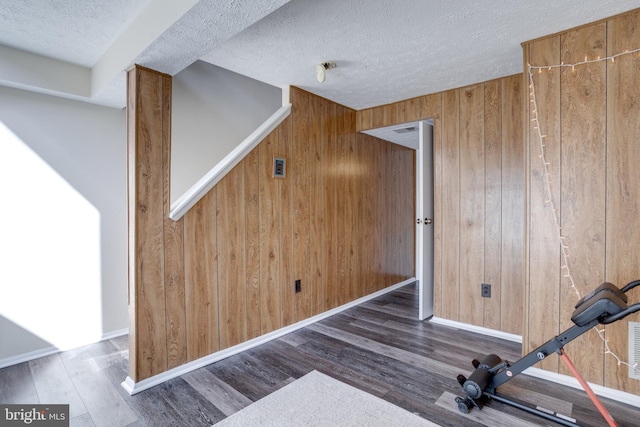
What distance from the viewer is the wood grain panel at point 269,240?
297 cm

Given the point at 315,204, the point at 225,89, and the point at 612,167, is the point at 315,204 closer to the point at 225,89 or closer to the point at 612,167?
the point at 225,89

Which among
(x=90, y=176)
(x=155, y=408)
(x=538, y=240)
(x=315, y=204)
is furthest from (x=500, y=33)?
(x=90, y=176)

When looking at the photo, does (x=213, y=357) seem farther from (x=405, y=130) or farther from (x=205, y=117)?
(x=405, y=130)

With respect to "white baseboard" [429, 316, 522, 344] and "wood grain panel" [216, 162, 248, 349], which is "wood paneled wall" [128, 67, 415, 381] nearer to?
"wood grain panel" [216, 162, 248, 349]

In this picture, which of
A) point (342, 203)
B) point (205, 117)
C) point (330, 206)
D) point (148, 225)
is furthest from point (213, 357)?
point (205, 117)

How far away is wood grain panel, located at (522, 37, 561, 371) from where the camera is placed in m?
2.25

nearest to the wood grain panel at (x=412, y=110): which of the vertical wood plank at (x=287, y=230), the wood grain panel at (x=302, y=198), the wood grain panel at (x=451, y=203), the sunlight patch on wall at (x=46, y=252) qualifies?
the wood grain panel at (x=451, y=203)

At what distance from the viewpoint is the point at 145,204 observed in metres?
2.21

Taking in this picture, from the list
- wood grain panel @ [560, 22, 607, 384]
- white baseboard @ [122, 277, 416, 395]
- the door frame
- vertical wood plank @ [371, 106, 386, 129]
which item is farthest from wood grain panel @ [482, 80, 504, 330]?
white baseboard @ [122, 277, 416, 395]

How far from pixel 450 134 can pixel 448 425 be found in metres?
2.65

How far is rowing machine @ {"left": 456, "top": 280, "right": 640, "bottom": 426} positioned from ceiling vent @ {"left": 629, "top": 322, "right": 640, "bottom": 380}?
303 millimetres

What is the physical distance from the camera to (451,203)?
335cm

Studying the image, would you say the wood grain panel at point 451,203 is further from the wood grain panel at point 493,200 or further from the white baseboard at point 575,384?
the white baseboard at point 575,384

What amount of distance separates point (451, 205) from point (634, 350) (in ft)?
5.80
